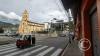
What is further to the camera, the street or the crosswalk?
the street

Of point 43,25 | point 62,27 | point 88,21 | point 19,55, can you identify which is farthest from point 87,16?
point 43,25

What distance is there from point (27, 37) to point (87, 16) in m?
17.7

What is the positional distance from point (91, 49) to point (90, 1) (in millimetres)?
3098

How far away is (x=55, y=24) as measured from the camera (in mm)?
111625

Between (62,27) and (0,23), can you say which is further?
(0,23)

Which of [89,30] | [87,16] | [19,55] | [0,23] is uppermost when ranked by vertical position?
[0,23]

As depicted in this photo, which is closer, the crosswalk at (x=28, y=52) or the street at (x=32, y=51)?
the crosswalk at (x=28, y=52)

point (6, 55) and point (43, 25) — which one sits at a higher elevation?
point (43, 25)

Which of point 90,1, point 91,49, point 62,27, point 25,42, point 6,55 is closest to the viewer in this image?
point 90,1

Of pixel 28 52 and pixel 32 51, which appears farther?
pixel 32 51

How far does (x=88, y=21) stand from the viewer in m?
9.38

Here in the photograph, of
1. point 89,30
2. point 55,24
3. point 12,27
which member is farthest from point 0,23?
point 89,30

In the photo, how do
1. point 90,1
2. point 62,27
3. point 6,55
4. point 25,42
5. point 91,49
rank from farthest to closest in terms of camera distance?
point 62,27 < point 25,42 < point 6,55 < point 91,49 < point 90,1

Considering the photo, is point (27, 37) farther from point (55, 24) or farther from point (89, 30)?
point (55, 24)
